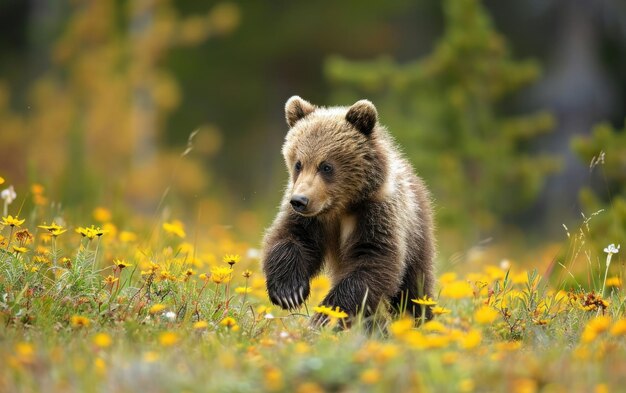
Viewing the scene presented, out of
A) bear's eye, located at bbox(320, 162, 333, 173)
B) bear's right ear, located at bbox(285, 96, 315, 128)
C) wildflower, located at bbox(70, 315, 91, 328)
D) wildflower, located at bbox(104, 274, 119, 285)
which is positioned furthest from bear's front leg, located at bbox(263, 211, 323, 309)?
wildflower, located at bbox(70, 315, 91, 328)

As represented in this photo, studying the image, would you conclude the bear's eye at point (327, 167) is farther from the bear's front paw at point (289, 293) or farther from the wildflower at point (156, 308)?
the wildflower at point (156, 308)

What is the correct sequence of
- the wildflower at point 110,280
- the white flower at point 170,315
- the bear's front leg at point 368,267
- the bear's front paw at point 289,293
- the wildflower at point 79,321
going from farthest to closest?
the bear's front paw at point 289,293 < the bear's front leg at point 368,267 < the wildflower at point 110,280 < the white flower at point 170,315 < the wildflower at point 79,321

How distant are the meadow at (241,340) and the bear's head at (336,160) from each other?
2.43 ft

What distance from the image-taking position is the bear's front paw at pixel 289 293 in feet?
17.0

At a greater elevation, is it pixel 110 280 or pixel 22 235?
pixel 22 235

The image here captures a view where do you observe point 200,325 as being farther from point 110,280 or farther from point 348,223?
point 348,223

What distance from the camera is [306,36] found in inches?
934

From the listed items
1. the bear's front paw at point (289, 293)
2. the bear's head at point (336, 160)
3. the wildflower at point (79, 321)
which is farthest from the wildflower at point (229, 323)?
the bear's head at point (336, 160)

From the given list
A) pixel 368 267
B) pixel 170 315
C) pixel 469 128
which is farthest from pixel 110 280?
pixel 469 128

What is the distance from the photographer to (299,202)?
5.19 metres

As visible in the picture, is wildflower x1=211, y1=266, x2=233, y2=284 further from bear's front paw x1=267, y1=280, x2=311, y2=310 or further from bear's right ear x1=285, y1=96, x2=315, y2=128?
bear's right ear x1=285, y1=96, x2=315, y2=128

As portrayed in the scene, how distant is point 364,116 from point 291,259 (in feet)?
3.40

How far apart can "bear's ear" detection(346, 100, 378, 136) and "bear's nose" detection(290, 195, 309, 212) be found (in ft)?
2.39

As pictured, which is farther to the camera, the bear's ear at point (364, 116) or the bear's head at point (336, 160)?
the bear's ear at point (364, 116)
